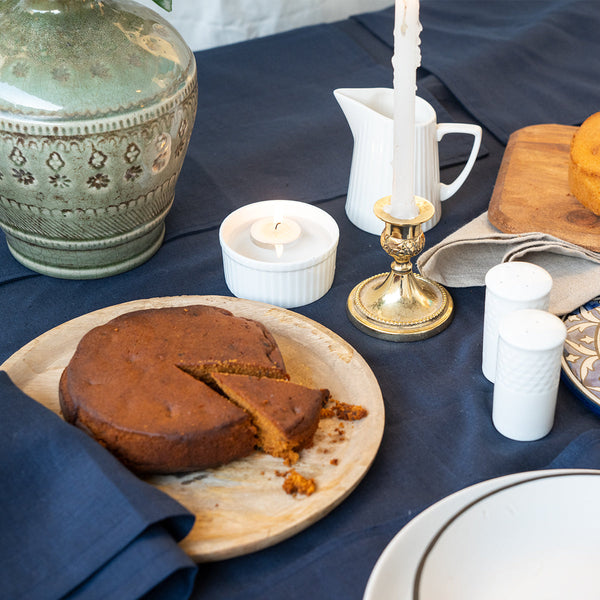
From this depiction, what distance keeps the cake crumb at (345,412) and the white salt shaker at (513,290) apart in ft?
0.52

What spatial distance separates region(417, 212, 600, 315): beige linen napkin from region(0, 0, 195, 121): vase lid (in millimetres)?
370

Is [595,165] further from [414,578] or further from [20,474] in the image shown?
[20,474]

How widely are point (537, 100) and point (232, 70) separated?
0.56m

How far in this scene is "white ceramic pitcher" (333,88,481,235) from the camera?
0.92 metres

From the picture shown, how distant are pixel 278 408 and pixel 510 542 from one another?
215mm

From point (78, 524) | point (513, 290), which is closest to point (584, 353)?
point (513, 290)

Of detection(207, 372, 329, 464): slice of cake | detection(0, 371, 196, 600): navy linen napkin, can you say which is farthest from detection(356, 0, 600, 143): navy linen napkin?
detection(0, 371, 196, 600): navy linen napkin

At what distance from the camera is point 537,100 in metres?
1.28

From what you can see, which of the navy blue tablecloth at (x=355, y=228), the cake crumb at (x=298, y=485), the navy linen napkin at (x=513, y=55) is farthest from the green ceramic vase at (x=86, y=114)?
the navy linen napkin at (x=513, y=55)

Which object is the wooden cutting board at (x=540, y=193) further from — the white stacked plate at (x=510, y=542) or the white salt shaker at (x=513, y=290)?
the white stacked plate at (x=510, y=542)

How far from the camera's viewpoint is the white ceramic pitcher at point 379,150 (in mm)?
917

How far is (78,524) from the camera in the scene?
1.82 feet

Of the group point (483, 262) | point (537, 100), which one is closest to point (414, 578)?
point (483, 262)

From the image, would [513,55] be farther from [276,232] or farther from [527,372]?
[527,372]
